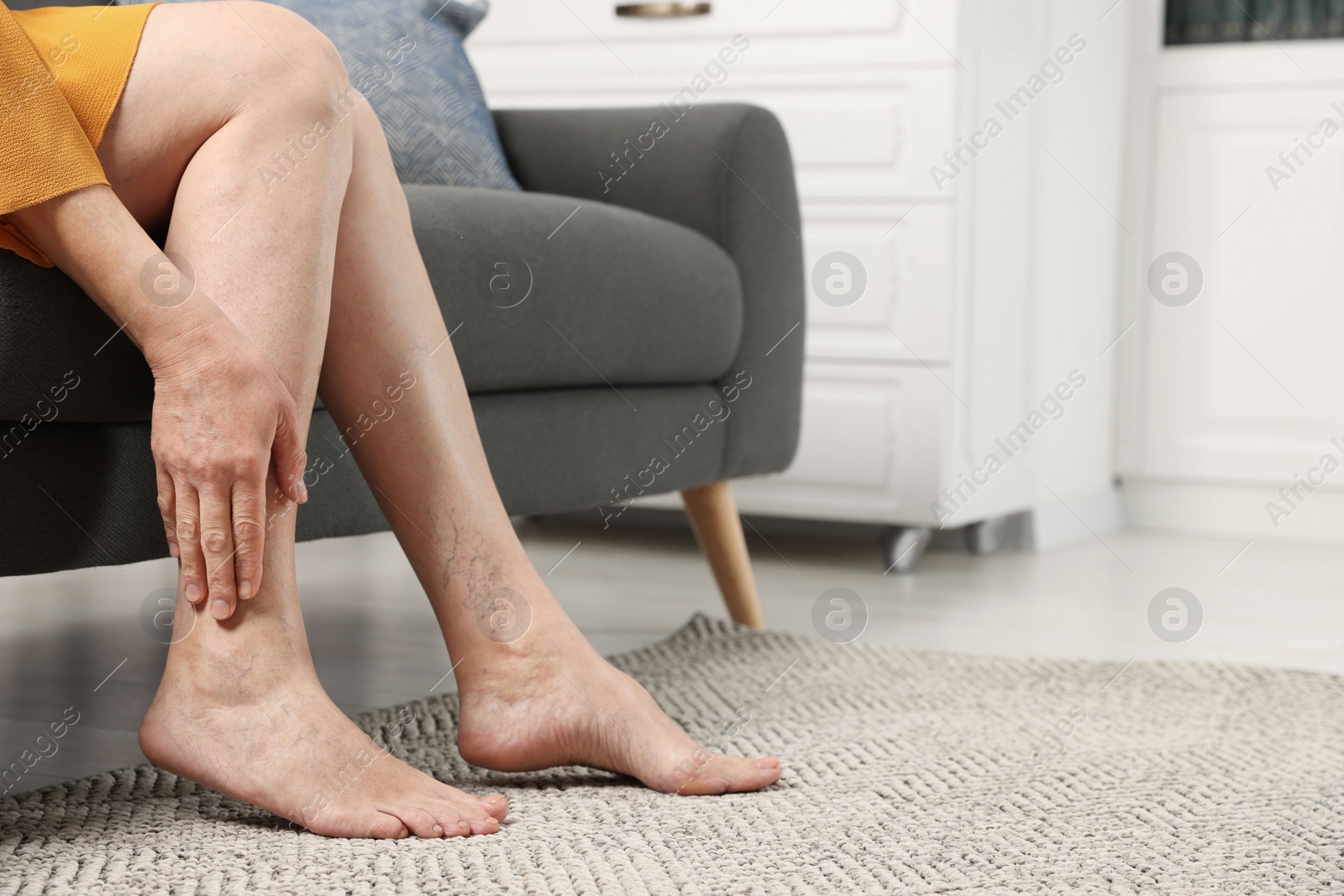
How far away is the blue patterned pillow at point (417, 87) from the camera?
58.4 inches

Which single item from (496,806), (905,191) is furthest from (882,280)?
(496,806)

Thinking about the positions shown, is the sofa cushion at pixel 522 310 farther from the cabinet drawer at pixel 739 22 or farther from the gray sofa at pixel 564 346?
the cabinet drawer at pixel 739 22

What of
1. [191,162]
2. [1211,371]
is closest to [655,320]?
[191,162]

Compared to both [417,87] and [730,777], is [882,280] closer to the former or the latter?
[417,87]

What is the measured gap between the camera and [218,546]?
0.75 m

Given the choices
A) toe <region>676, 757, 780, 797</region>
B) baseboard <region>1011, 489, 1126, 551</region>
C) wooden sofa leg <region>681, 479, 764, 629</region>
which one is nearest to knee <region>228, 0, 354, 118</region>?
toe <region>676, 757, 780, 797</region>

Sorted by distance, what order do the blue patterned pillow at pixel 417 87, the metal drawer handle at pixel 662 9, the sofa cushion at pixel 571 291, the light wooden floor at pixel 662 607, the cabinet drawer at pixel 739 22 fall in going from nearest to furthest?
the sofa cushion at pixel 571 291 < the light wooden floor at pixel 662 607 < the blue patterned pillow at pixel 417 87 < the cabinet drawer at pixel 739 22 < the metal drawer handle at pixel 662 9

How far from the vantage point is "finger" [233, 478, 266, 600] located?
75 centimetres

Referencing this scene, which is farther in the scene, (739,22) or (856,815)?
(739,22)

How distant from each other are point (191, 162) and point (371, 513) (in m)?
0.35

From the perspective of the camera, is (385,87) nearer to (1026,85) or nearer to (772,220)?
(772,220)

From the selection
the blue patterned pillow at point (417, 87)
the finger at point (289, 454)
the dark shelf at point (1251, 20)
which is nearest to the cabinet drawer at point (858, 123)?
the blue patterned pillow at point (417, 87)

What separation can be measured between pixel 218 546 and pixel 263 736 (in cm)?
12

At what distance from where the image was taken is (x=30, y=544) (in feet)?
2.79
